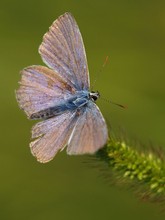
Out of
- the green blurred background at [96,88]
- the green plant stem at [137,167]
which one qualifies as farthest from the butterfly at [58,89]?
the green blurred background at [96,88]

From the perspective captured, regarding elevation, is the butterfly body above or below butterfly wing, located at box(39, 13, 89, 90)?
below

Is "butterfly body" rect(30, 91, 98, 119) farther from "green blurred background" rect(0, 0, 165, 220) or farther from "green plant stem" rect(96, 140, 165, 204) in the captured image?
"green blurred background" rect(0, 0, 165, 220)

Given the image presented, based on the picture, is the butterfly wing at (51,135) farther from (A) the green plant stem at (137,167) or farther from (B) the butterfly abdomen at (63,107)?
(A) the green plant stem at (137,167)

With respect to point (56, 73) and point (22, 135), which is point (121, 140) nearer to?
point (56, 73)

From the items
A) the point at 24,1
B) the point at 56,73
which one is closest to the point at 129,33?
the point at 24,1

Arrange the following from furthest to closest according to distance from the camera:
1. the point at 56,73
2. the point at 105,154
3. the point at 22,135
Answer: the point at 22,135 < the point at 56,73 < the point at 105,154

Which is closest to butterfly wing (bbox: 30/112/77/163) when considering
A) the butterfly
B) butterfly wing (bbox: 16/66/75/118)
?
the butterfly
